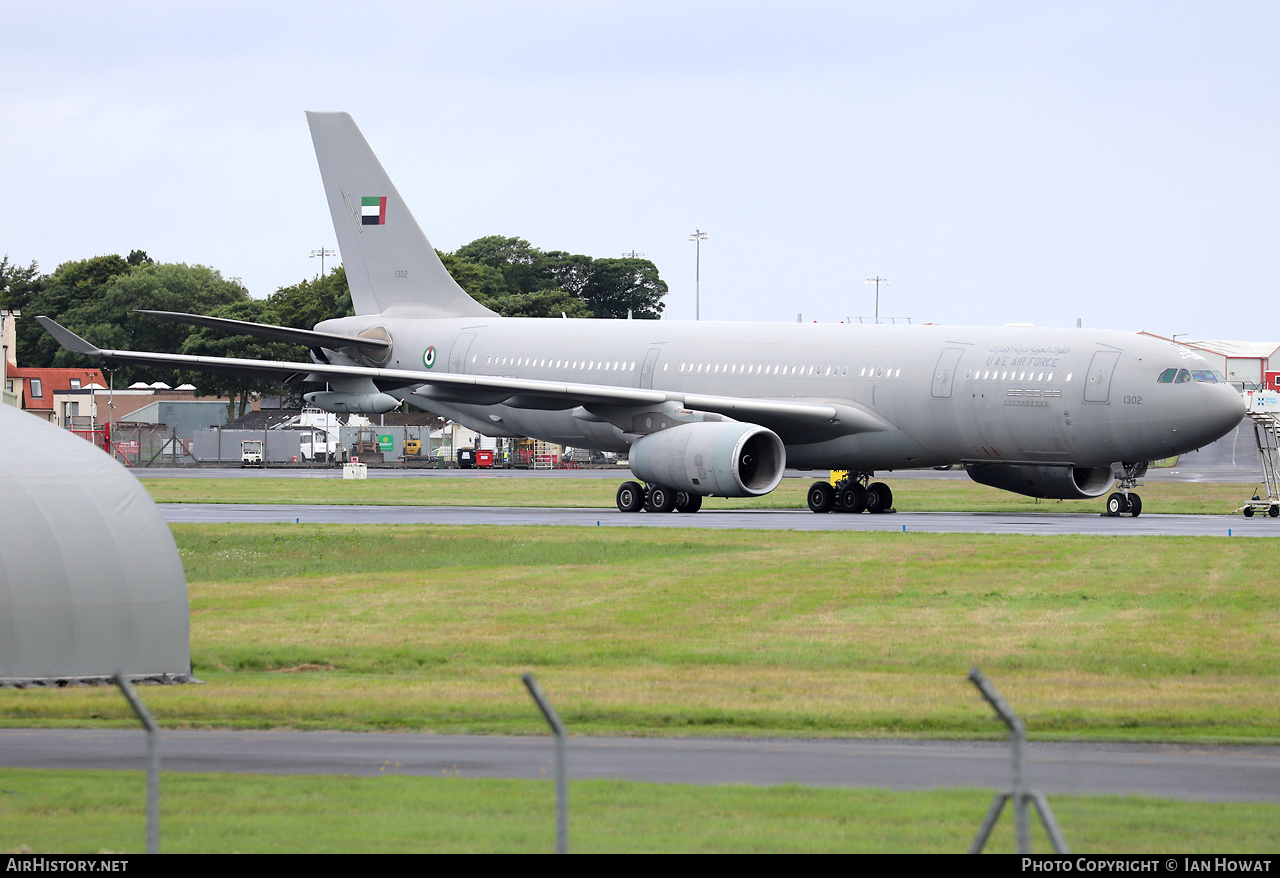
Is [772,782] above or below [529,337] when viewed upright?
below

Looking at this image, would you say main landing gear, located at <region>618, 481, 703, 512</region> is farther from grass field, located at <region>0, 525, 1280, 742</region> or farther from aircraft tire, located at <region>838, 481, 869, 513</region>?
grass field, located at <region>0, 525, 1280, 742</region>

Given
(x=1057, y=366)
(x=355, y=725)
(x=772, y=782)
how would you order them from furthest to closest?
1. (x=1057, y=366)
2. (x=355, y=725)
3. (x=772, y=782)

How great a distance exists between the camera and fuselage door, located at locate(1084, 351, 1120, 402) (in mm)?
37844

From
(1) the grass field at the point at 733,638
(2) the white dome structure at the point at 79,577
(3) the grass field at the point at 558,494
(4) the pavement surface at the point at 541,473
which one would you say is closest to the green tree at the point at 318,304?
(4) the pavement surface at the point at 541,473

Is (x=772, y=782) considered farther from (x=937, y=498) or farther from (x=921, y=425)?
(x=937, y=498)

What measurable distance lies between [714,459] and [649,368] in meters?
8.04

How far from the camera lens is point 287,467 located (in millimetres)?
87500

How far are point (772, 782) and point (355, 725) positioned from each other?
183 inches

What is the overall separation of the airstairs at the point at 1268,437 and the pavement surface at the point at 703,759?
29.8m

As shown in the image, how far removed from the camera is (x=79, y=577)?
17453 mm

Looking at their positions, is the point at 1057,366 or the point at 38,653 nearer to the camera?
the point at 38,653

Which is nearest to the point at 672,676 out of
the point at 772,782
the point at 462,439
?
the point at 772,782

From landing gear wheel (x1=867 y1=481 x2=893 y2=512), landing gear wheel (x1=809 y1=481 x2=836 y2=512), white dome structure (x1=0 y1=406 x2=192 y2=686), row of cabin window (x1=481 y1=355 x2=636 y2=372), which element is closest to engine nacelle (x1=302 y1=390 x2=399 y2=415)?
row of cabin window (x1=481 y1=355 x2=636 y2=372)

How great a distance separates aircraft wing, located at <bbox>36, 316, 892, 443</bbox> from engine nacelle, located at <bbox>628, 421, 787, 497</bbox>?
107 centimetres
